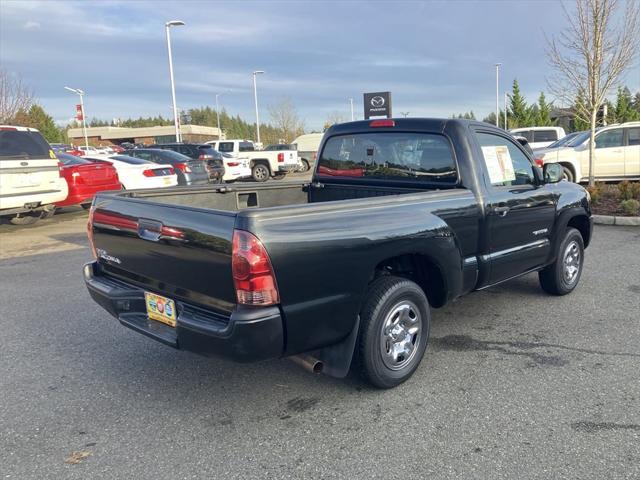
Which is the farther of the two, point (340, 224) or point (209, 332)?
point (340, 224)

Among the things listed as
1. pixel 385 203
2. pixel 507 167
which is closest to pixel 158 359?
pixel 385 203

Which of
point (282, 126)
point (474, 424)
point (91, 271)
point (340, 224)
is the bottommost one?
point (474, 424)

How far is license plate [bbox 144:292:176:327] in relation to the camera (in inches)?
128

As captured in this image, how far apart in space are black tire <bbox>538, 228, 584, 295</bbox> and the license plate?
13.0 ft

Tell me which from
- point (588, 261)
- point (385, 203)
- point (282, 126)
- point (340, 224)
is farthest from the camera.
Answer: point (282, 126)

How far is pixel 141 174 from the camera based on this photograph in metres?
12.7

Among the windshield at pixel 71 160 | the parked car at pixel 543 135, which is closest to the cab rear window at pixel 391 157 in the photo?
the windshield at pixel 71 160

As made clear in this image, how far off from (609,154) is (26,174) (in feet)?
45.9

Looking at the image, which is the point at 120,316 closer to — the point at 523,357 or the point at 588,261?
the point at 523,357

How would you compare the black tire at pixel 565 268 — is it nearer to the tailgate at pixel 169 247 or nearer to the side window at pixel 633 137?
the tailgate at pixel 169 247

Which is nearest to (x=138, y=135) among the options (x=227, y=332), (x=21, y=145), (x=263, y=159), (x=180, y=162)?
(x=263, y=159)

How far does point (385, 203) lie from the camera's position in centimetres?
350

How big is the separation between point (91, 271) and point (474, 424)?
116 inches

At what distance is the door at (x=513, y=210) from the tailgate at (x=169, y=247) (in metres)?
2.41
